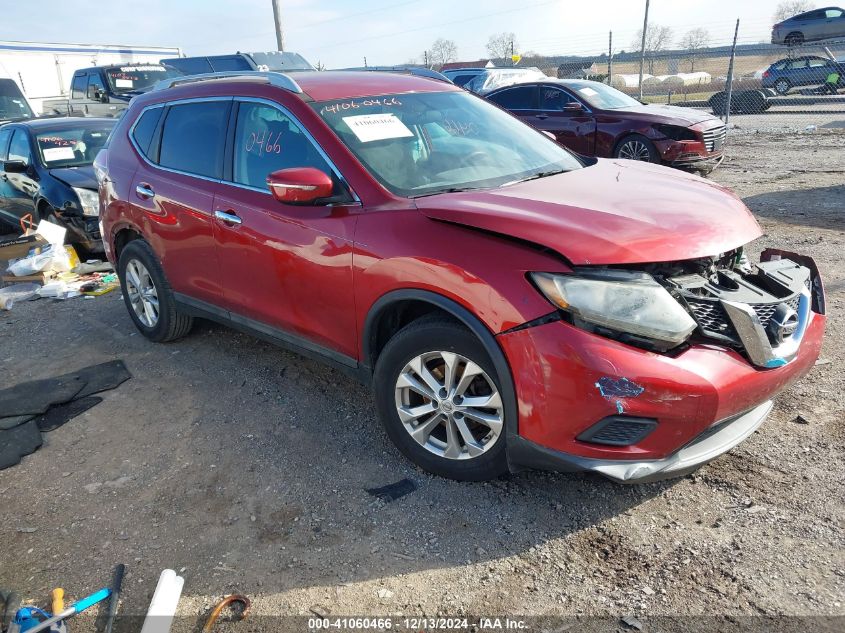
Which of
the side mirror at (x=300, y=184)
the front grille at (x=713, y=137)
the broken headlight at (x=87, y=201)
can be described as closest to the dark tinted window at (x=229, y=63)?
the broken headlight at (x=87, y=201)

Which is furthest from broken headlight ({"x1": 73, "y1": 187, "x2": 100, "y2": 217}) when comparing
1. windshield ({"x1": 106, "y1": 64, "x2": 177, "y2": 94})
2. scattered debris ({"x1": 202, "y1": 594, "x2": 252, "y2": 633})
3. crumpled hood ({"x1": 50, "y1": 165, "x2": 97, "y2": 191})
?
windshield ({"x1": 106, "y1": 64, "x2": 177, "y2": 94})

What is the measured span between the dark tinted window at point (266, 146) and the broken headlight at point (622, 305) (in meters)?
1.45

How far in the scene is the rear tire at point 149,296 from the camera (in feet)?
15.6

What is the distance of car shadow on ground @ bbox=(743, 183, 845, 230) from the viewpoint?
7.39 m

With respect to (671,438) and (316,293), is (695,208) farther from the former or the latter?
(316,293)

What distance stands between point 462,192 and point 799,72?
23973mm

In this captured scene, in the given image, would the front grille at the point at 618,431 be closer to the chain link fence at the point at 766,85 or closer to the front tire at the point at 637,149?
the front tire at the point at 637,149

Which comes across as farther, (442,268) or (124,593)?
(442,268)

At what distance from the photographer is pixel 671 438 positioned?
254 cm

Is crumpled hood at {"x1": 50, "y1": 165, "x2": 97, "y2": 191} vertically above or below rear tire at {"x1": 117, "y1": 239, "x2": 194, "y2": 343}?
above

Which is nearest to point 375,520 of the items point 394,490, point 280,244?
point 394,490

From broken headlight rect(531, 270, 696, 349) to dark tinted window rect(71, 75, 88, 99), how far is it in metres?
16.3

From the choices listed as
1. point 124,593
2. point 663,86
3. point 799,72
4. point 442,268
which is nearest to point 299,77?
point 442,268

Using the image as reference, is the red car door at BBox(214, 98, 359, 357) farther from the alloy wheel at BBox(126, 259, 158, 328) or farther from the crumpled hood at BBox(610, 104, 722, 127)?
the crumpled hood at BBox(610, 104, 722, 127)
